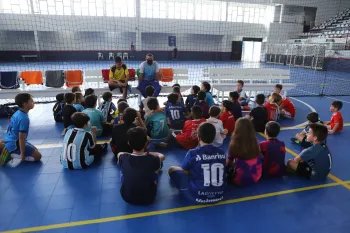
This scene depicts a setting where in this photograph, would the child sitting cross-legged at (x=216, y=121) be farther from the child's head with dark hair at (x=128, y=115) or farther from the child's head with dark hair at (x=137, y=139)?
the child's head with dark hair at (x=137, y=139)

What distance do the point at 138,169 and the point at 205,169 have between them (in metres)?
0.74

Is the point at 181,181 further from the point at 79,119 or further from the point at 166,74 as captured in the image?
the point at 166,74

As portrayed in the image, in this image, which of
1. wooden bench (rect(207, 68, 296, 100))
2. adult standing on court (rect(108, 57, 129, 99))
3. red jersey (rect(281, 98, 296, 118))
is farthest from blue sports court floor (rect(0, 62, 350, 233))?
wooden bench (rect(207, 68, 296, 100))

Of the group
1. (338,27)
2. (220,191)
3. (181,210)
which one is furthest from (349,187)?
(338,27)

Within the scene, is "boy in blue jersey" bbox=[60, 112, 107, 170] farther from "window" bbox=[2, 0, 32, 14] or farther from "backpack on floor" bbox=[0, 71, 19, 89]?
"window" bbox=[2, 0, 32, 14]

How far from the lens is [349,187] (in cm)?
344

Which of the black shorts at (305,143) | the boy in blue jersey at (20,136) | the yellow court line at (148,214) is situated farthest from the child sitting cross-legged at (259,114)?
the boy in blue jersey at (20,136)

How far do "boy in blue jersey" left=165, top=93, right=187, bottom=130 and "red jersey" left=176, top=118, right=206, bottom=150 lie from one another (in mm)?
802

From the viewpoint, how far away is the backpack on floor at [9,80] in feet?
22.6

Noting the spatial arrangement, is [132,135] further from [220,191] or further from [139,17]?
[139,17]

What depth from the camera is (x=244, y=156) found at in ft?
10.4

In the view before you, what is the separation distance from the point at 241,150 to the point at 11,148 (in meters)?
3.40

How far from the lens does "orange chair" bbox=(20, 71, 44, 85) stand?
7203 millimetres

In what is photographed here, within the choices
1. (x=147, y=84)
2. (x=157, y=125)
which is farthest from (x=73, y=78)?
(x=157, y=125)
